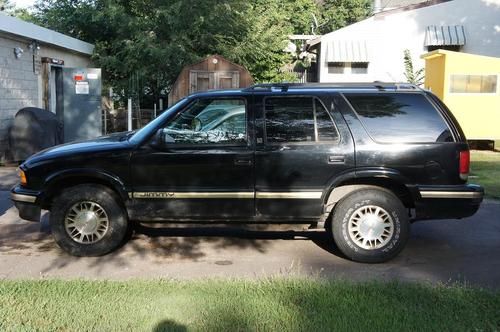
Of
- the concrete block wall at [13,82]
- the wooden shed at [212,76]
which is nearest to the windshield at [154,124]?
the concrete block wall at [13,82]

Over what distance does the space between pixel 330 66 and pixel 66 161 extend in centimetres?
1867

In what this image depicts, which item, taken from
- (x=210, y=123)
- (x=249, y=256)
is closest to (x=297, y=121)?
(x=210, y=123)

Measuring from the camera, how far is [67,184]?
6.25m

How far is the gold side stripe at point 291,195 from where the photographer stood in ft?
19.6

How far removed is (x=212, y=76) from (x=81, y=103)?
360 cm

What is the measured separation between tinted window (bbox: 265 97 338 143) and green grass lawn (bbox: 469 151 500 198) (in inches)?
190

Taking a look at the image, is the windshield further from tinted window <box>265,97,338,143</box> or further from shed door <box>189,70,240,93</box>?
shed door <box>189,70,240,93</box>

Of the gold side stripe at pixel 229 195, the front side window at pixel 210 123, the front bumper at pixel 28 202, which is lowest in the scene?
the front bumper at pixel 28 202

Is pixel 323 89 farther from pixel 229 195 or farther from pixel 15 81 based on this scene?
pixel 15 81

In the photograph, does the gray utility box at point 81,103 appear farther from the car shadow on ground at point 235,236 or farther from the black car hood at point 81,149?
the black car hood at point 81,149

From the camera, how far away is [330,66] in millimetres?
23594

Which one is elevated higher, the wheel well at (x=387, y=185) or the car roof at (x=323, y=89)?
the car roof at (x=323, y=89)

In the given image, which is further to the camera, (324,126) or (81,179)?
(81,179)

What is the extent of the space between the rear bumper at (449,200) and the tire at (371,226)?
0.24 metres
